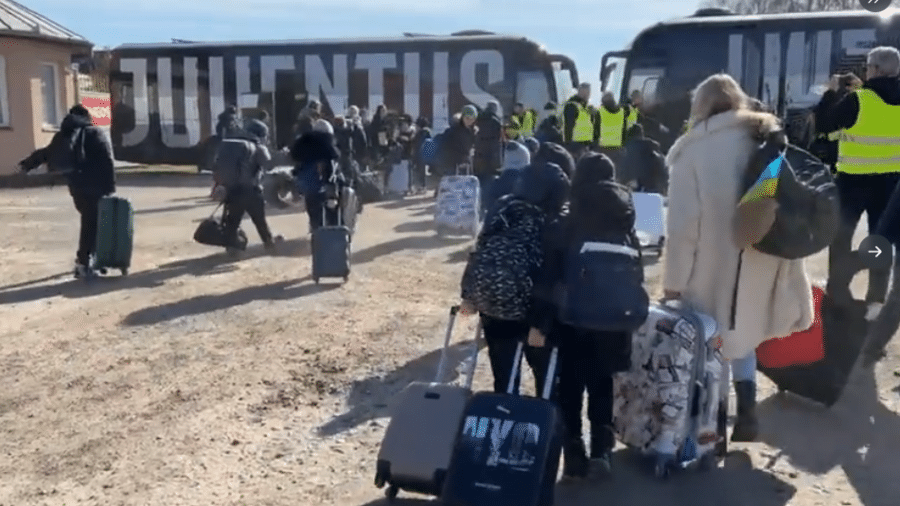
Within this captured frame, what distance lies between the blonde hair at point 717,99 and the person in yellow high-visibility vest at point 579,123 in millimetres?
9575

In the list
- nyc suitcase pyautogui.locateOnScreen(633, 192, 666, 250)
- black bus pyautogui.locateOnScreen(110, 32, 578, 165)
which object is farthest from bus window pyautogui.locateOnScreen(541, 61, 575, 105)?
nyc suitcase pyautogui.locateOnScreen(633, 192, 666, 250)

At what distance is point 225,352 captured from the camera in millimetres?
7258

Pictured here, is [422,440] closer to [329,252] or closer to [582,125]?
[329,252]

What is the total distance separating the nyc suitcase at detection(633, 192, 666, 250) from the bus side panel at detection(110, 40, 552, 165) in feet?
36.4

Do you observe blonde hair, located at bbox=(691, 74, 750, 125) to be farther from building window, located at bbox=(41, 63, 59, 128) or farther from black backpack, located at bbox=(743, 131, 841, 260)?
building window, located at bbox=(41, 63, 59, 128)

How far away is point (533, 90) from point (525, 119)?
217 cm

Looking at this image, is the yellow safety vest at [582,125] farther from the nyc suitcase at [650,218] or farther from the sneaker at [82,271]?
the sneaker at [82,271]

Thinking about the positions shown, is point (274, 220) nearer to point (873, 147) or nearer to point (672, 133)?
point (672, 133)

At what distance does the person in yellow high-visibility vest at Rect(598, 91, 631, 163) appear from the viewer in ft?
49.9

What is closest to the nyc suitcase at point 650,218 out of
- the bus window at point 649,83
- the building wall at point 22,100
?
the bus window at point 649,83

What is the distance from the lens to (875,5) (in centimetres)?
1827

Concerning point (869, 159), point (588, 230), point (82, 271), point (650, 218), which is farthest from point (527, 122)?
point (588, 230)

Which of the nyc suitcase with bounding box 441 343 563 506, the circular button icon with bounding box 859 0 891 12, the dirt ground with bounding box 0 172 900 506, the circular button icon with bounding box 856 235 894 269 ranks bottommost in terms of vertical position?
the dirt ground with bounding box 0 172 900 506

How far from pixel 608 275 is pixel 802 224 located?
1036 mm
